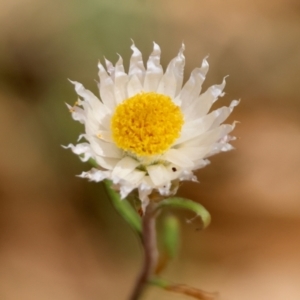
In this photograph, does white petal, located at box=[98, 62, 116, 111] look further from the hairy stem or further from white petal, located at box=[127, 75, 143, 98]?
the hairy stem

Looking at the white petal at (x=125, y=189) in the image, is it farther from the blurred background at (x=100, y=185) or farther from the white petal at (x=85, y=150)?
the blurred background at (x=100, y=185)

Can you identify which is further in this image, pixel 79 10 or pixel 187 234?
pixel 79 10

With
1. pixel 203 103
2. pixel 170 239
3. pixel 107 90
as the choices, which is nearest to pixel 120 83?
pixel 107 90

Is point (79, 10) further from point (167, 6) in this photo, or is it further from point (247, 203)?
point (247, 203)

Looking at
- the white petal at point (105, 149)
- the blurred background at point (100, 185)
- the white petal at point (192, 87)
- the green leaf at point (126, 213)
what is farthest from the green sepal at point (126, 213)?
the blurred background at point (100, 185)

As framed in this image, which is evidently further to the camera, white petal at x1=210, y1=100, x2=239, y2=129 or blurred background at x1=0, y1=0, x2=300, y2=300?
blurred background at x1=0, y1=0, x2=300, y2=300

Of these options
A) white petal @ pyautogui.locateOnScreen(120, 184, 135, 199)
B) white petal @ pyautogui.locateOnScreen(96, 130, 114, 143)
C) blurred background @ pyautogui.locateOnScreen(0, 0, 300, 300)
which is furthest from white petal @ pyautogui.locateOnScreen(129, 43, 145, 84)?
blurred background @ pyautogui.locateOnScreen(0, 0, 300, 300)

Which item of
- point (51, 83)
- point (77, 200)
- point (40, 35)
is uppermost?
point (40, 35)

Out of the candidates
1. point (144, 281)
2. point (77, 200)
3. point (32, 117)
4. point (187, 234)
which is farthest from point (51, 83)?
point (144, 281)
